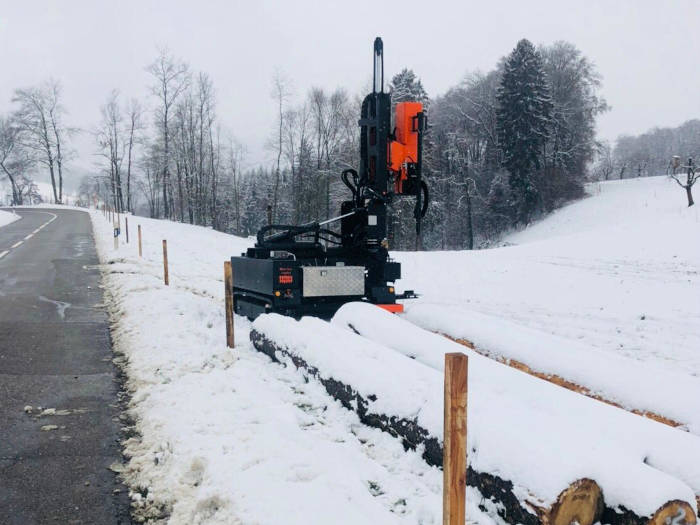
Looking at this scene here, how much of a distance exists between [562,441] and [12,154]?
78.2m

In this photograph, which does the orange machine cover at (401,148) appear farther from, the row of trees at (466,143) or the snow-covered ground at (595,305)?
the row of trees at (466,143)

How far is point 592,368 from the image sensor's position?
4762 mm

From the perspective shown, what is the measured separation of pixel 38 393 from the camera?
537 cm

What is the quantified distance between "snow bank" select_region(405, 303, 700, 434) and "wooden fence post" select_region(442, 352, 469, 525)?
2431 millimetres

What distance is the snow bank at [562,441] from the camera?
111 inches

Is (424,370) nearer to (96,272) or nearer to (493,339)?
(493,339)

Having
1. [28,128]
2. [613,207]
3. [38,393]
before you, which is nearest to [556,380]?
[38,393]

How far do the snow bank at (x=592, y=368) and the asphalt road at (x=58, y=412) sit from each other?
377 cm

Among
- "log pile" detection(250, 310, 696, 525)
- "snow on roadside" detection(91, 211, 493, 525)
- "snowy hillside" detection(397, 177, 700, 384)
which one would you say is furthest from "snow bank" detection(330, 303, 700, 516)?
"snowy hillside" detection(397, 177, 700, 384)

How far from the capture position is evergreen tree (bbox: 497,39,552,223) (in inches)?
1693

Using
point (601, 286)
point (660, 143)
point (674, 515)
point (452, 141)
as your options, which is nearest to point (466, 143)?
point (452, 141)

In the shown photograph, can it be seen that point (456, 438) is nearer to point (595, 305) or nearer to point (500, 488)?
point (500, 488)

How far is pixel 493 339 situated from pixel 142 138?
203 feet

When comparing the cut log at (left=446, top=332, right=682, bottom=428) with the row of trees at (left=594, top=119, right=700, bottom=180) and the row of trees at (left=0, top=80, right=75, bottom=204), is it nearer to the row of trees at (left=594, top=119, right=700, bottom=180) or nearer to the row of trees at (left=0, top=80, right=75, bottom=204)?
the row of trees at (left=0, top=80, right=75, bottom=204)
